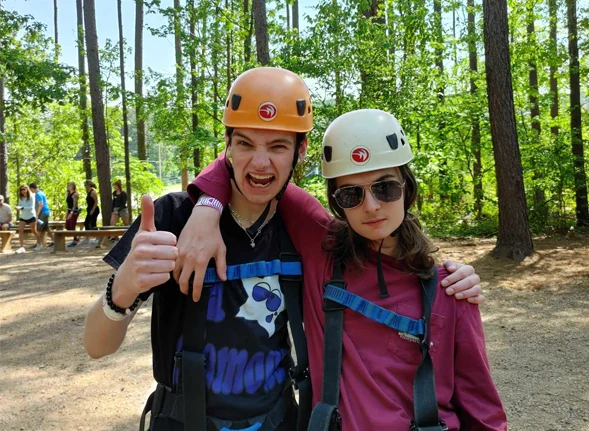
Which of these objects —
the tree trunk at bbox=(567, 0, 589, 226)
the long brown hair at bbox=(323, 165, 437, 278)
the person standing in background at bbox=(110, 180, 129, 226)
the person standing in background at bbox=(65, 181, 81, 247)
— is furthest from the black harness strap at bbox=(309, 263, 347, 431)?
the person standing in background at bbox=(110, 180, 129, 226)

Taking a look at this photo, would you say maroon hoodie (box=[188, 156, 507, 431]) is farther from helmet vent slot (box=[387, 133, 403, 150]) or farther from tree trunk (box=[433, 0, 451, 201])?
tree trunk (box=[433, 0, 451, 201])

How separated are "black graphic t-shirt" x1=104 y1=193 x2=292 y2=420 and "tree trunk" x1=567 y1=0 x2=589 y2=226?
12.1 meters

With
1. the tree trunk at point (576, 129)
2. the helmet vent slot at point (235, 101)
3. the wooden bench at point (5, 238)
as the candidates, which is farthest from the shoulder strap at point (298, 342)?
the wooden bench at point (5, 238)

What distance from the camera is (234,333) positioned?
1595 mm

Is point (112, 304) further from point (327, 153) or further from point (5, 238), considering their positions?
point (5, 238)

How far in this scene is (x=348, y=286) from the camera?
1.75 metres

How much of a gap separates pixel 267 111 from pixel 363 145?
387 mm

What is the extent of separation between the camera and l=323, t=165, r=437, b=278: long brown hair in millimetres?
1772

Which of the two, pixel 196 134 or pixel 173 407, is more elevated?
pixel 196 134

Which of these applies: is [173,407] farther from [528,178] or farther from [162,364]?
[528,178]

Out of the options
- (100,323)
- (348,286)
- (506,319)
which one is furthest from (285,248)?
(506,319)

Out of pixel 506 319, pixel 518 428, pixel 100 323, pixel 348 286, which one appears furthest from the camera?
pixel 506 319

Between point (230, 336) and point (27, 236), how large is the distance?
1724 cm

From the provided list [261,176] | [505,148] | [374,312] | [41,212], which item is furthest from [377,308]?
[41,212]
